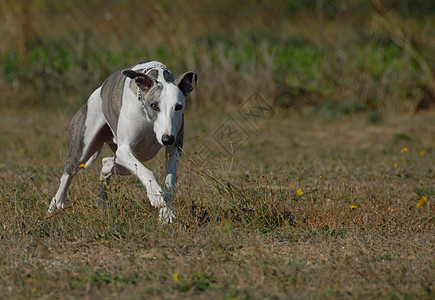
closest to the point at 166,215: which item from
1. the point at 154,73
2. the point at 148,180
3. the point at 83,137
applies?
the point at 148,180

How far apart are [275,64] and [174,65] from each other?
2263 millimetres

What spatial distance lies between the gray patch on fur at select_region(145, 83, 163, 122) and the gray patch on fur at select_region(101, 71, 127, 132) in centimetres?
58

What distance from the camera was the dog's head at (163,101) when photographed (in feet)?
15.8

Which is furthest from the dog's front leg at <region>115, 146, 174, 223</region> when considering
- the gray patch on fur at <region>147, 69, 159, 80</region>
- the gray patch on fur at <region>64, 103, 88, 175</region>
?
the gray patch on fur at <region>64, 103, 88, 175</region>

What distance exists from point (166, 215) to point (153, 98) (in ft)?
3.33

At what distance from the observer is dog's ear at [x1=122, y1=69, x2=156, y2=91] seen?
5.02m

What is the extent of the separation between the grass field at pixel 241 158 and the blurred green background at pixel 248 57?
46 millimetres

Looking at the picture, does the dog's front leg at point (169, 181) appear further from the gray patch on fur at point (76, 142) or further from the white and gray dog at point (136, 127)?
the gray patch on fur at point (76, 142)

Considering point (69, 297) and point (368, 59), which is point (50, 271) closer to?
point (69, 297)

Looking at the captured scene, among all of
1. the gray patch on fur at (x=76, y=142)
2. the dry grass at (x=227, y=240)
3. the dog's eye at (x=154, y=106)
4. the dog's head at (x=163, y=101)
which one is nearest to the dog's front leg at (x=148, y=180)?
the dry grass at (x=227, y=240)

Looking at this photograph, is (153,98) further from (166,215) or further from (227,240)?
(227,240)

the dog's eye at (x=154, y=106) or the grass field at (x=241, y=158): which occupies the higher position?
the dog's eye at (x=154, y=106)

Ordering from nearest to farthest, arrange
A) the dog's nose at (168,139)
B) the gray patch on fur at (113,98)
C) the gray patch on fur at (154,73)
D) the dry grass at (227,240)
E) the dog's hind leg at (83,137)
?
the dry grass at (227,240) < the dog's nose at (168,139) < the gray patch on fur at (154,73) < the gray patch on fur at (113,98) < the dog's hind leg at (83,137)

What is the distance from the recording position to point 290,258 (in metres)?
4.39
